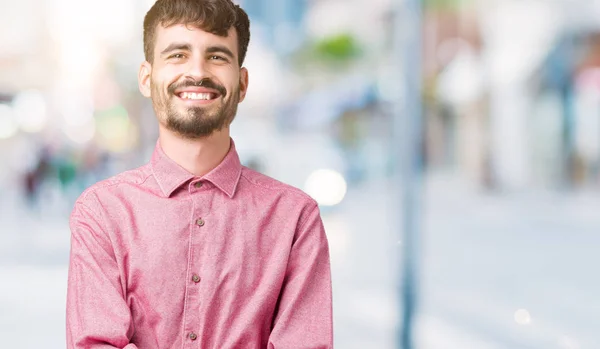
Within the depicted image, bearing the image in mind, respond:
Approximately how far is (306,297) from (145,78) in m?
0.53

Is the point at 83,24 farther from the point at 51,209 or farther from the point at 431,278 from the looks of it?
the point at 431,278

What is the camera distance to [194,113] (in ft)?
5.34

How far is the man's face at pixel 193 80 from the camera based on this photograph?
5.34 ft

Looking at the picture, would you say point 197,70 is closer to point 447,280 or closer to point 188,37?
point 188,37

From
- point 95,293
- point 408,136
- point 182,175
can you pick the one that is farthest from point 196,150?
point 408,136

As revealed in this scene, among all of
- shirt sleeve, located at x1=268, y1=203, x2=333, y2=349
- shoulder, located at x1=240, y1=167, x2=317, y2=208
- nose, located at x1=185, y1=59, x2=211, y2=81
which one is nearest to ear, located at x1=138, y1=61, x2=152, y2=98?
nose, located at x1=185, y1=59, x2=211, y2=81

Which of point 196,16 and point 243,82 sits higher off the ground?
point 196,16

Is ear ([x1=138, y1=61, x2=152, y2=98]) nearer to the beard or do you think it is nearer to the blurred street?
the beard

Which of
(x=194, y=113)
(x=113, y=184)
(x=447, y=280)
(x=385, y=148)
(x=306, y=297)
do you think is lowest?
(x=447, y=280)

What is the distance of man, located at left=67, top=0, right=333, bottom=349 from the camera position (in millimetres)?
1624

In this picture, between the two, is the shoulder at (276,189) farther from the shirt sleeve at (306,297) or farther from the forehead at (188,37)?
the forehead at (188,37)

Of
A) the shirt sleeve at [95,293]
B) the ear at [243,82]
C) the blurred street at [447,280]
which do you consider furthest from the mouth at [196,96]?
the blurred street at [447,280]

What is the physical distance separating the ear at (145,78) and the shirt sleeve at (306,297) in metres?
0.40

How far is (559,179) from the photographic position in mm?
22109
